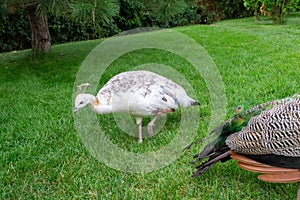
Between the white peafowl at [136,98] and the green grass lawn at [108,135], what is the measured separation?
0.26m

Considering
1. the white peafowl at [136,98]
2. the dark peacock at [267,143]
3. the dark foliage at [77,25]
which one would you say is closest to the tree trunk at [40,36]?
the dark foliage at [77,25]

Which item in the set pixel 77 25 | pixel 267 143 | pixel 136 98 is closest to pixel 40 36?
Answer: pixel 77 25

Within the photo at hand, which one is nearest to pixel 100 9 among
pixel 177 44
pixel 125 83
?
pixel 125 83

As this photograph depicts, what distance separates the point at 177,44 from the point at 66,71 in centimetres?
189

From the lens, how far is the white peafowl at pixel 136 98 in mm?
2533

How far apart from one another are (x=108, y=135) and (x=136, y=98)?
1.72 feet

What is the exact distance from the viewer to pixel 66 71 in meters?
5.29

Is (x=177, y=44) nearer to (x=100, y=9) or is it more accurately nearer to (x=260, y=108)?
(x=100, y=9)

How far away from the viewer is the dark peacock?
1.68 m

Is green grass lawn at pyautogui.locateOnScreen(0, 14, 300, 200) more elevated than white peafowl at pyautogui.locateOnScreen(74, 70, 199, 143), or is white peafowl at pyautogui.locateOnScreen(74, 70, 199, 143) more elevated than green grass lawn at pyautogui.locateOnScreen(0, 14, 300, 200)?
white peafowl at pyautogui.locateOnScreen(74, 70, 199, 143)

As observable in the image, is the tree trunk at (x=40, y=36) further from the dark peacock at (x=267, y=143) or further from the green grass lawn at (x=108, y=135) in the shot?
the dark peacock at (x=267, y=143)

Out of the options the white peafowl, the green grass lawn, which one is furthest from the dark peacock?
the white peafowl

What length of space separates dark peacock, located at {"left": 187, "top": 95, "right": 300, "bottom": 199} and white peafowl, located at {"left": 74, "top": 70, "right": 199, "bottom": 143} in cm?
71

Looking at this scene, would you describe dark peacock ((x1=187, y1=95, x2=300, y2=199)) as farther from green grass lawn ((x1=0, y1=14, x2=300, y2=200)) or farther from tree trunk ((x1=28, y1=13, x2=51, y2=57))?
tree trunk ((x1=28, y1=13, x2=51, y2=57))
